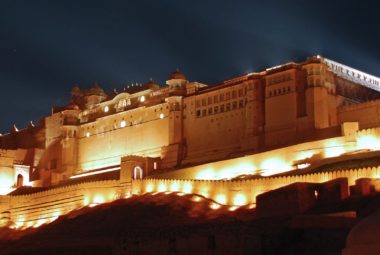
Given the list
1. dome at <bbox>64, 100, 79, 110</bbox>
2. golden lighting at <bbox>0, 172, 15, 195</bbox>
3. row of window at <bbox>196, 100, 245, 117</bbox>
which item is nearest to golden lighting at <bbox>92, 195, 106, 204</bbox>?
row of window at <bbox>196, 100, 245, 117</bbox>

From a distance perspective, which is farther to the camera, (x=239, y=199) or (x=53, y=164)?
(x=53, y=164)

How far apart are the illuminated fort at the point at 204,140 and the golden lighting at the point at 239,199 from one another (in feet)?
0.26

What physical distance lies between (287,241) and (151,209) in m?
18.9

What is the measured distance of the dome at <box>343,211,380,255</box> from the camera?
10.2m

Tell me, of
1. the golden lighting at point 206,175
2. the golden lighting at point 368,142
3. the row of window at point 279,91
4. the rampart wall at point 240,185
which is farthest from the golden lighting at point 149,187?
the golden lighting at point 368,142

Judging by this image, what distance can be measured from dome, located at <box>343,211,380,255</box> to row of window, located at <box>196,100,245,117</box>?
48.6 m

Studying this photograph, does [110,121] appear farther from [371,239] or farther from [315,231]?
[371,239]

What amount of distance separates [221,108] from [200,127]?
2696mm

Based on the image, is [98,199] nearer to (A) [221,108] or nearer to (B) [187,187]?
(B) [187,187]

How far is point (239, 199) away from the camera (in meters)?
40.8

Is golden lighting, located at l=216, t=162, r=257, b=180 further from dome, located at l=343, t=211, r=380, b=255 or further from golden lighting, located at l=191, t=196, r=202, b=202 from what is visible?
dome, located at l=343, t=211, r=380, b=255

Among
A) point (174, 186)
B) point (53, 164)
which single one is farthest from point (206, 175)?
point (53, 164)

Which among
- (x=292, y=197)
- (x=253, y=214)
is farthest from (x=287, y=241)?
(x=253, y=214)

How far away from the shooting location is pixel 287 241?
24.6 meters
